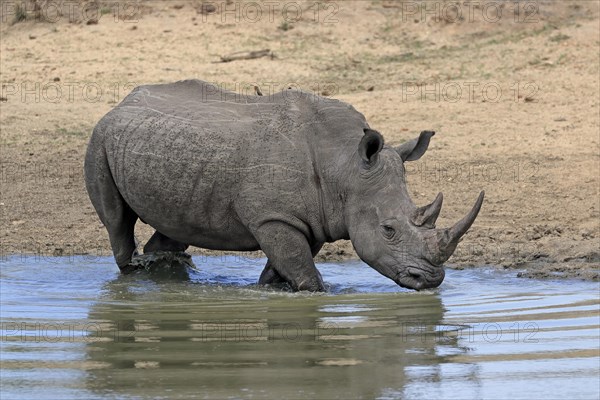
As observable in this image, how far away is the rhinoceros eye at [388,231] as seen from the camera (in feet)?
34.1

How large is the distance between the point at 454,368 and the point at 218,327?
75.1 inches

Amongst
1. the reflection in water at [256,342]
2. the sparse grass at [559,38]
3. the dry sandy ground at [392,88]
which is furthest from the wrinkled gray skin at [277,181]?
the sparse grass at [559,38]

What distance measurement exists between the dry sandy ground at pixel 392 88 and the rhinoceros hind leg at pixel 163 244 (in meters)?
1.16

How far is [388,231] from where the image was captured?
10.4m

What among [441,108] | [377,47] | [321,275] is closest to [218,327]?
[321,275]

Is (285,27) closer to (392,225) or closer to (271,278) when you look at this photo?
(271,278)

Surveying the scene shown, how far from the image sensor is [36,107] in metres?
17.1

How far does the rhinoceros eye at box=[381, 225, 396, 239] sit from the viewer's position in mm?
10406

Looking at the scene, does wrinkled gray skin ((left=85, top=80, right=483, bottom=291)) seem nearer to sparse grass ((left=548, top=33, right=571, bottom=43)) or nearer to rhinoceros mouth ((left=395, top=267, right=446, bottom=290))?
rhinoceros mouth ((left=395, top=267, right=446, bottom=290))

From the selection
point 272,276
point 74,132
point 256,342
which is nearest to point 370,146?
point 272,276

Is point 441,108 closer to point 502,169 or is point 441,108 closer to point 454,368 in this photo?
point 502,169

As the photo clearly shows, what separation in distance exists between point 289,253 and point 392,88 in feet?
23.4

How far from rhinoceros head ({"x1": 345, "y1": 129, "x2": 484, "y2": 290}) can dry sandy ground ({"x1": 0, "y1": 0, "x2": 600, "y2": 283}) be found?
1.72 metres

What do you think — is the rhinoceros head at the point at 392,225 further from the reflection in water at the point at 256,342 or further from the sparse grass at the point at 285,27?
the sparse grass at the point at 285,27
